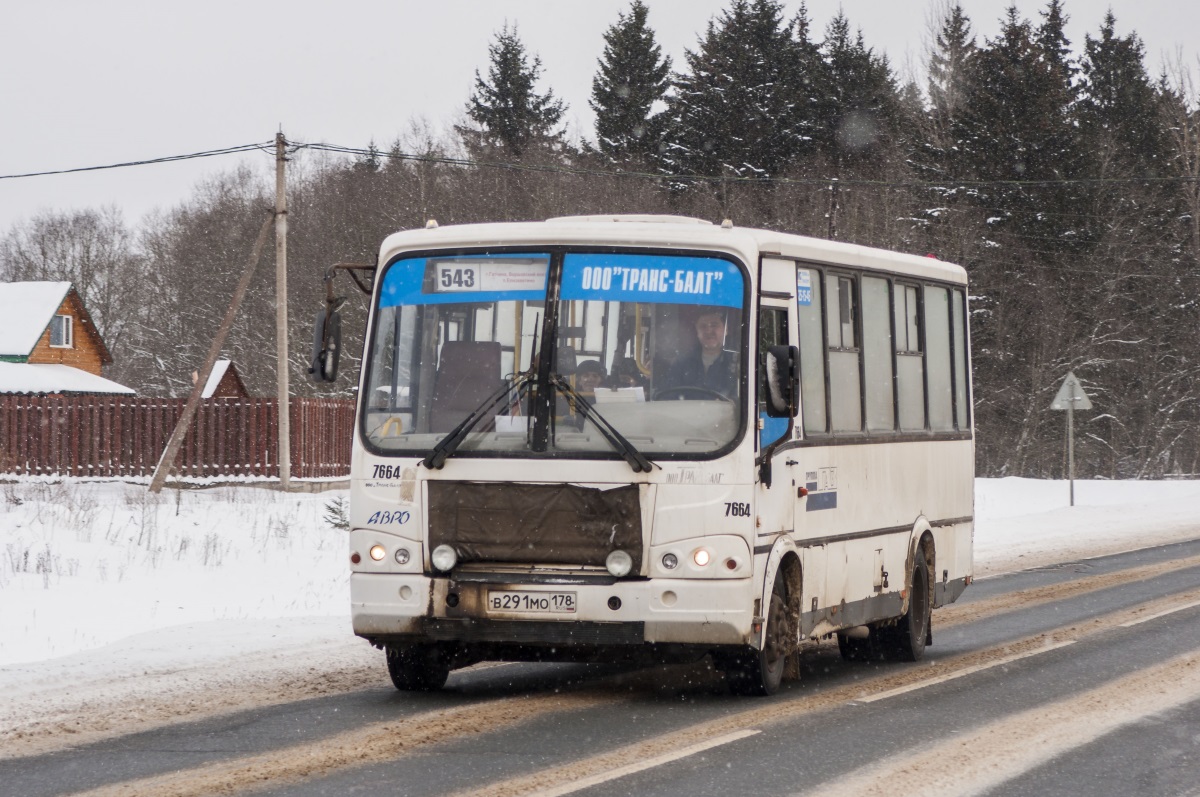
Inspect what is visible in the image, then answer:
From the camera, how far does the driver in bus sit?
9.48 meters

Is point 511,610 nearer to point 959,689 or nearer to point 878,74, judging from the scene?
point 959,689

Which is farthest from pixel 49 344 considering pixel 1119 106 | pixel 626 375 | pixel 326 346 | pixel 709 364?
pixel 709 364

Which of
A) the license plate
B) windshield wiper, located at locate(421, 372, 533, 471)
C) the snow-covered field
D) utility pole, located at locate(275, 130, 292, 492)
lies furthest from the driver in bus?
utility pole, located at locate(275, 130, 292, 492)

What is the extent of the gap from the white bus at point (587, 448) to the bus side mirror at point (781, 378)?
1 centimetres

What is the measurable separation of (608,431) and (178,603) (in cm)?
725

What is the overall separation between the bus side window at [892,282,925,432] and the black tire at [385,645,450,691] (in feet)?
12.7

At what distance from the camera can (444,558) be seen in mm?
9336

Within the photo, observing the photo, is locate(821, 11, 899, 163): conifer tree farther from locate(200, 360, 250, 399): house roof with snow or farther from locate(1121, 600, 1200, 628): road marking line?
locate(1121, 600, 1200, 628): road marking line

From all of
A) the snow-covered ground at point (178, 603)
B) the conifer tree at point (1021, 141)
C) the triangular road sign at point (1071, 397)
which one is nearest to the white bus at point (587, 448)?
the snow-covered ground at point (178, 603)

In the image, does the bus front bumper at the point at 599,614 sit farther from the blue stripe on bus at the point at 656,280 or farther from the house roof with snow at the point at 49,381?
the house roof with snow at the point at 49,381

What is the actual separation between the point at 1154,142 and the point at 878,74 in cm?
1084

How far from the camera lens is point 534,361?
31.3 ft

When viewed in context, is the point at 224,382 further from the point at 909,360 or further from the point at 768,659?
the point at 768,659

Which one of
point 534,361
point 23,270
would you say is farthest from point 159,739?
point 23,270
